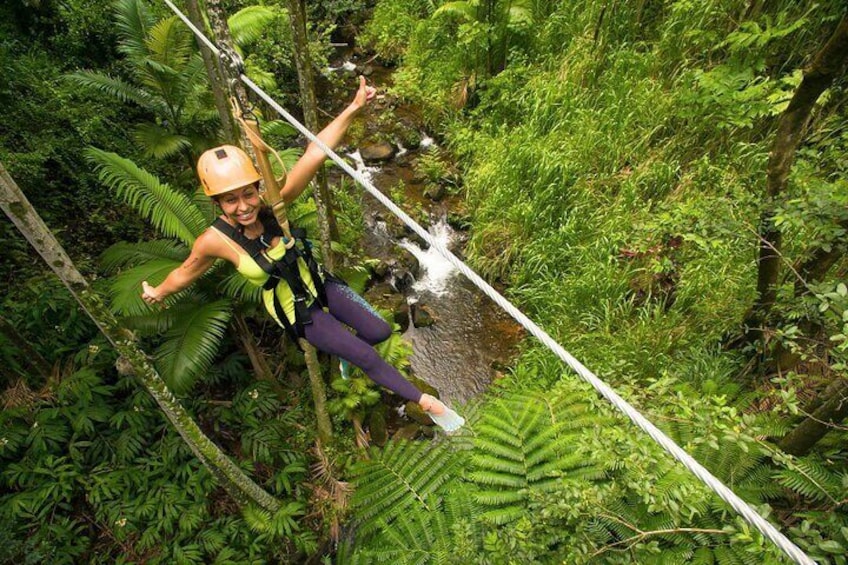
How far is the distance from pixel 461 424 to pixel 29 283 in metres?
4.29

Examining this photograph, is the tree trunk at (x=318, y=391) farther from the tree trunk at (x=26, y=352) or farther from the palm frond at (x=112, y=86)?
the palm frond at (x=112, y=86)

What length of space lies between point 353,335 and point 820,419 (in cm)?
259

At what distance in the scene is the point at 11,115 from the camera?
4426 mm

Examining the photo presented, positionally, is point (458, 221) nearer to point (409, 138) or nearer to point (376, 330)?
point (409, 138)

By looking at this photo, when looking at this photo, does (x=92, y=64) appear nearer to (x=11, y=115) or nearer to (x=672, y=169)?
(x=11, y=115)

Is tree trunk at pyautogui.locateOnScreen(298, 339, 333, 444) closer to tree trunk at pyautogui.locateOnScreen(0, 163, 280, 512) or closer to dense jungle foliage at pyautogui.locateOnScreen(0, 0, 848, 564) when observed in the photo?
dense jungle foliage at pyautogui.locateOnScreen(0, 0, 848, 564)

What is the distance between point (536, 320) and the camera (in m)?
5.48

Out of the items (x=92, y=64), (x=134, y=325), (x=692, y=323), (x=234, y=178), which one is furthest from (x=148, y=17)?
(x=692, y=323)

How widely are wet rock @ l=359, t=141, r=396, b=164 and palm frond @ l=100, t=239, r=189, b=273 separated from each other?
5000mm

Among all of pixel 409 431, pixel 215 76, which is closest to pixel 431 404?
pixel 409 431

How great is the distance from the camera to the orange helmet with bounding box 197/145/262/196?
2.29 m

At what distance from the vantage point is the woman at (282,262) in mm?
2336

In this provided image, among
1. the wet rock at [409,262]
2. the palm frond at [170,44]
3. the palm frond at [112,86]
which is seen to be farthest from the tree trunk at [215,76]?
the wet rock at [409,262]

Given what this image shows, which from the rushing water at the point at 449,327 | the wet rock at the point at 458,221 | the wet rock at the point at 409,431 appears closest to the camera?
the wet rock at the point at 409,431
